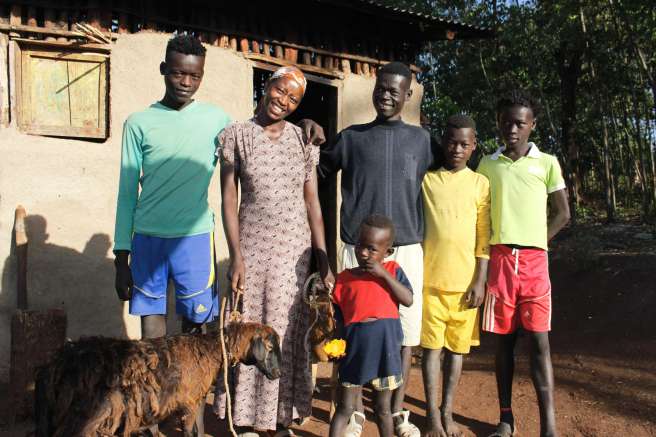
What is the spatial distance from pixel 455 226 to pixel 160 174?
1.63 meters

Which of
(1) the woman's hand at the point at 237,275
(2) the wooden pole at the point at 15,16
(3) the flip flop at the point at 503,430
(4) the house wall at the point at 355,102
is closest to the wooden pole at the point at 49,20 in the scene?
(2) the wooden pole at the point at 15,16

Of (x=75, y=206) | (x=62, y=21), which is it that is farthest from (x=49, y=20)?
(x=75, y=206)

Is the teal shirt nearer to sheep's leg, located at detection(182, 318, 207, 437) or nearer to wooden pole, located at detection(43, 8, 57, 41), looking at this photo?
sheep's leg, located at detection(182, 318, 207, 437)

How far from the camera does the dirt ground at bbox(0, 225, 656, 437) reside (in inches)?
158

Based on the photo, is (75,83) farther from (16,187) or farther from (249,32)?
(249,32)

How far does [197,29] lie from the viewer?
5.45 m

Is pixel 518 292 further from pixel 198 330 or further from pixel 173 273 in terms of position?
pixel 173 273

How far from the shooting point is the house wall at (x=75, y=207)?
4.79 metres

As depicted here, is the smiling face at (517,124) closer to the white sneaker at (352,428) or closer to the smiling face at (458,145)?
the smiling face at (458,145)

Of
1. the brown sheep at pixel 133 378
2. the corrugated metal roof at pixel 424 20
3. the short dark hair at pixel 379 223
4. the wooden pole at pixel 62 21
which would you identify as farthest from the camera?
the corrugated metal roof at pixel 424 20

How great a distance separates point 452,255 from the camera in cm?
352

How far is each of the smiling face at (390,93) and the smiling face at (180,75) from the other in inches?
37.5

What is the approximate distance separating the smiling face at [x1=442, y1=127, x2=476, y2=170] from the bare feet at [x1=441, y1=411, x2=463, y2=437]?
4.78 ft

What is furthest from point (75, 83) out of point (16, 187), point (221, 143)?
point (221, 143)
